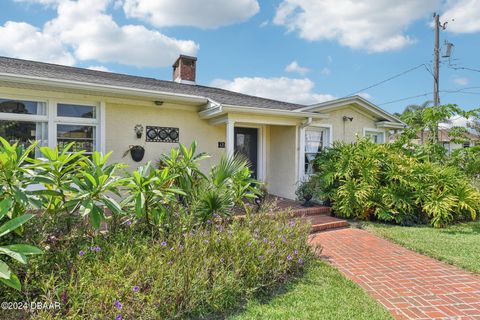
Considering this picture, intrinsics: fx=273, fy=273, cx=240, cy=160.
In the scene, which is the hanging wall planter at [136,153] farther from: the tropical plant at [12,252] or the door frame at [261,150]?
the tropical plant at [12,252]

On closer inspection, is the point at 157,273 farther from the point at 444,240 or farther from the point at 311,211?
the point at 444,240

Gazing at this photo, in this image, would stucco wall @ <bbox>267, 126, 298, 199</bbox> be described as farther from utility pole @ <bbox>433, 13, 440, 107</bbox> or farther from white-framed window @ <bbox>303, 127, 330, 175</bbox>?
utility pole @ <bbox>433, 13, 440, 107</bbox>

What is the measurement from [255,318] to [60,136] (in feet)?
20.0

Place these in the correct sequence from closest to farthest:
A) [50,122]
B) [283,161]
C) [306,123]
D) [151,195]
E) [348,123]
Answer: [151,195], [50,122], [306,123], [283,161], [348,123]

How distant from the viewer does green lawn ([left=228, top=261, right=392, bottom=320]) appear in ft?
10.4

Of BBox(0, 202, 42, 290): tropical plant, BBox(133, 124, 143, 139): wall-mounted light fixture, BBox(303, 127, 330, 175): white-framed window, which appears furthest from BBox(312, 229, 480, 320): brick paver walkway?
BBox(133, 124, 143, 139): wall-mounted light fixture

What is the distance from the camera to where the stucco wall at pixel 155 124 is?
7.12 metres

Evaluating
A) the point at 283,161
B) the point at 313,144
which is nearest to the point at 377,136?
the point at 313,144

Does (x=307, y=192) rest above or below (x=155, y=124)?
below

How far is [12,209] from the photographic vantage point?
10.1 feet

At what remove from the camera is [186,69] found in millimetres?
11602

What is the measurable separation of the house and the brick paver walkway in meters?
3.63

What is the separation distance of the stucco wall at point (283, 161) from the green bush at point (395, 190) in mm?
1141

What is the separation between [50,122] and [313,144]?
7804mm
